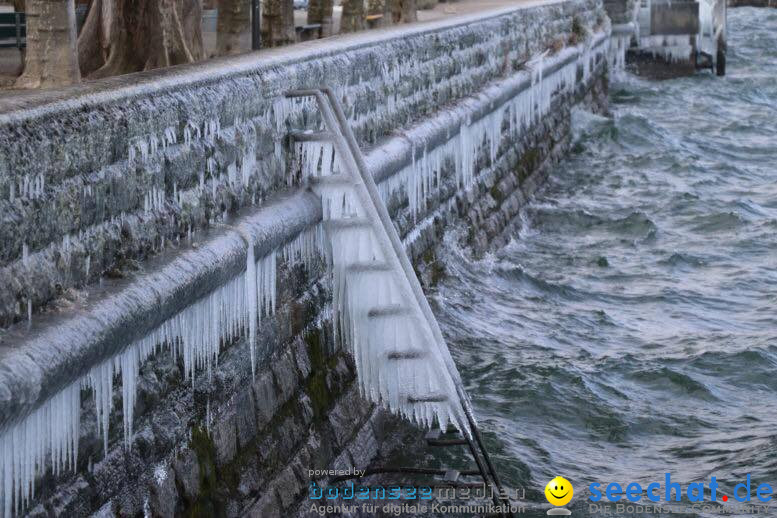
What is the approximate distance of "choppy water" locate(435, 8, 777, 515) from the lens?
982 centimetres

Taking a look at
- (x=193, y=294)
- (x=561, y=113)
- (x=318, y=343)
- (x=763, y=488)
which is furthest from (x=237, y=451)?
(x=561, y=113)

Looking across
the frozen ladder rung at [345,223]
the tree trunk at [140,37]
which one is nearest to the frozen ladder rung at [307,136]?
the frozen ladder rung at [345,223]

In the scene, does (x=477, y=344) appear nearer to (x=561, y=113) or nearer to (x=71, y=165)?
(x=71, y=165)

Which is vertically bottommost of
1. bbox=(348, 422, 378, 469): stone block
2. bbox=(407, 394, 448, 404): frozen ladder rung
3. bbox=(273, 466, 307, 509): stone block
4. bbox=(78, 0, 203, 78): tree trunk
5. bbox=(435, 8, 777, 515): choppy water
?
bbox=(435, 8, 777, 515): choppy water

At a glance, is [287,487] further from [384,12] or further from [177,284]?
[384,12]

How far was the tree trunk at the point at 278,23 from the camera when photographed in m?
16.8

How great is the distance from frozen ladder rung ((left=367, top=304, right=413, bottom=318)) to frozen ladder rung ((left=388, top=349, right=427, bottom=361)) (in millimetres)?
232

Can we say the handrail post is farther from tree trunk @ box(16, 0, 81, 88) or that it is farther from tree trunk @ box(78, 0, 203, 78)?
tree trunk @ box(16, 0, 81, 88)

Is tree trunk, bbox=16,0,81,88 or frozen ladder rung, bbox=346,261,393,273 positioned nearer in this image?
frozen ladder rung, bbox=346,261,393,273

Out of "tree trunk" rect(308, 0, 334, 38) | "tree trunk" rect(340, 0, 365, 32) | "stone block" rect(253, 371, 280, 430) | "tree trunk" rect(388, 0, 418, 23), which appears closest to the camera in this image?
"stone block" rect(253, 371, 280, 430)

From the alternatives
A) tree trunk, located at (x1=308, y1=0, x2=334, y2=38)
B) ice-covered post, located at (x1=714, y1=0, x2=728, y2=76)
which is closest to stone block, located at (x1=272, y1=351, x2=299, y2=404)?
tree trunk, located at (x1=308, y1=0, x2=334, y2=38)

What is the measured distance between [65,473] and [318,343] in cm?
326

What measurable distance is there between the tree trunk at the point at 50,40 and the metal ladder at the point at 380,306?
228 cm

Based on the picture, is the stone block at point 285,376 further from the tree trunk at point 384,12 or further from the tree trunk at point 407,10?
the tree trunk at point 407,10
